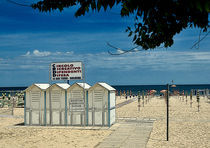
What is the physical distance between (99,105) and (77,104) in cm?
120

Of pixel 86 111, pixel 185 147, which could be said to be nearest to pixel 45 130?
pixel 86 111

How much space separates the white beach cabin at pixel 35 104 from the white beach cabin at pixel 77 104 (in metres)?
1.49

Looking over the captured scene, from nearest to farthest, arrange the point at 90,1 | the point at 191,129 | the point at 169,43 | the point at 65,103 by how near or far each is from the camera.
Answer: the point at 90,1 → the point at 169,43 → the point at 191,129 → the point at 65,103

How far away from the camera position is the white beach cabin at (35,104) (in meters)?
16.1

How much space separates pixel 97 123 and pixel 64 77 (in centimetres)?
330

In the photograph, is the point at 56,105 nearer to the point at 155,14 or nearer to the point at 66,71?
the point at 66,71

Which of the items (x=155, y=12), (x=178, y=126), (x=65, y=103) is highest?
(x=155, y=12)

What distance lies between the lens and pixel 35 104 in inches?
638

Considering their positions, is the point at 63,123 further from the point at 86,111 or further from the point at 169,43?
the point at 169,43

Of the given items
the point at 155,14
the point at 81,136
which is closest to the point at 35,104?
the point at 81,136

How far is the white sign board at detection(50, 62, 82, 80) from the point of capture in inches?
645

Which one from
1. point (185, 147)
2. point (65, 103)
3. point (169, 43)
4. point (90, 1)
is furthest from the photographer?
point (65, 103)

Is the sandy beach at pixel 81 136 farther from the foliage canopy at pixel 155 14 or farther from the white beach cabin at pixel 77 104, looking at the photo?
the foliage canopy at pixel 155 14

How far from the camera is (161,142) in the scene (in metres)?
11.5
